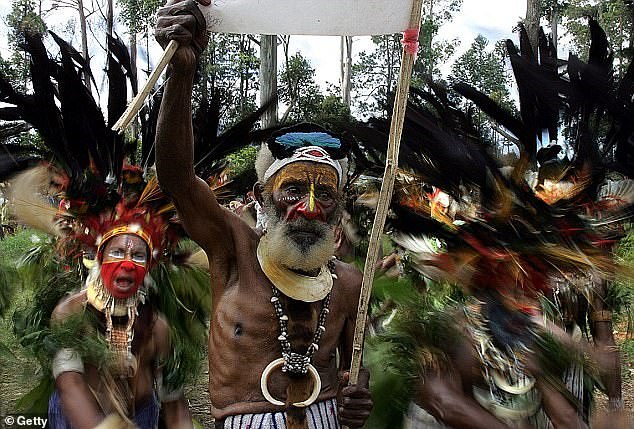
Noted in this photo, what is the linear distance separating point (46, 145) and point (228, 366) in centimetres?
167

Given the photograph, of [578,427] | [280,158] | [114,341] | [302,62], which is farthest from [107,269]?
[302,62]

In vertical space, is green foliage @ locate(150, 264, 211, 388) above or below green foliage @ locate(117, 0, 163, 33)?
below

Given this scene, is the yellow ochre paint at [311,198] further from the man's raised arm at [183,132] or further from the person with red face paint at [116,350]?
the person with red face paint at [116,350]

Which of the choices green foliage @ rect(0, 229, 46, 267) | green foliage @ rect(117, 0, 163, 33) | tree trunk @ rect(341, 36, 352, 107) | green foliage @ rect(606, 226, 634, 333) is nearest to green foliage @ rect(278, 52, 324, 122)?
tree trunk @ rect(341, 36, 352, 107)

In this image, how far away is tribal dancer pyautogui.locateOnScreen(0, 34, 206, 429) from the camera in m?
3.25

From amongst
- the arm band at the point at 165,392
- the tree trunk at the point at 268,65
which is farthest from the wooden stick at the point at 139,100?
the tree trunk at the point at 268,65

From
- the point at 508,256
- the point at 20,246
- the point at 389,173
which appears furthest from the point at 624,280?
the point at 20,246

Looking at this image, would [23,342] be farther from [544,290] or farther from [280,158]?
[544,290]

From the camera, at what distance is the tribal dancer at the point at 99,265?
325 centimetres

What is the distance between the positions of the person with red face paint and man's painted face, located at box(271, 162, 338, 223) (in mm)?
899

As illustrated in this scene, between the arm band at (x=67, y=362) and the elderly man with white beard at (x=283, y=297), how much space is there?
2.26 ft

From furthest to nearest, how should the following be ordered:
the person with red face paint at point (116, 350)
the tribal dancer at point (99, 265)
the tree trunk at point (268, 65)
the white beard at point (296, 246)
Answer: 1. the tree trunk at point (268, 65)
2. the tribal dancer at point (99, 265)
3. the person with red face paint at point (116, 350)
4. the white beard at point (296, 246)

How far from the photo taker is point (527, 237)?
2502mm

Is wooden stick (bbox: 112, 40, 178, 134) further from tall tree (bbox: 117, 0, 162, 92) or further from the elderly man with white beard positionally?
tall tree (bbox: 117, 0, 162, 92)
